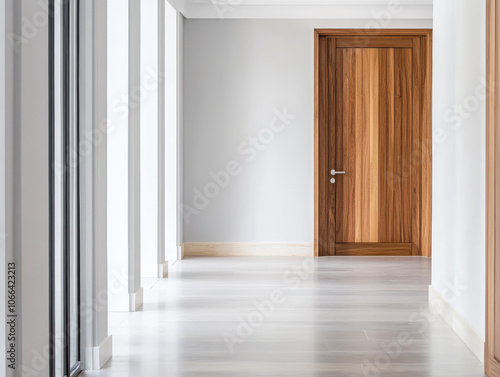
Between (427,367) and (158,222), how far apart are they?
108 inches

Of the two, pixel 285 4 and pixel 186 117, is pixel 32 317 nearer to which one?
pixel 186 117

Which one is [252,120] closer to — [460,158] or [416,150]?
[416,150]

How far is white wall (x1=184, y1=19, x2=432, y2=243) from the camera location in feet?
20.5

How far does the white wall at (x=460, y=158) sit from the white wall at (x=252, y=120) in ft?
7.69

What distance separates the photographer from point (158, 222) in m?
4.89

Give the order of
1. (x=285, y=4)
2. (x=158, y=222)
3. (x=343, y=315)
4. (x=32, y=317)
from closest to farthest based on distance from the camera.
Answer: (x=32, y=317), (x=343, y=315), (x=158, y=222), (x=285, y=4)

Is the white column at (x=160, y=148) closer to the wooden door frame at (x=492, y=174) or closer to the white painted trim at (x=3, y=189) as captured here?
the wooden door frame at (x=492, y=174)

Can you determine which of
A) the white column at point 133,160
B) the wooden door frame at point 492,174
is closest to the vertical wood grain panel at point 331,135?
the white column at point 133,160

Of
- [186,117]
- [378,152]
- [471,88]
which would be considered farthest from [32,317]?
[378,152]

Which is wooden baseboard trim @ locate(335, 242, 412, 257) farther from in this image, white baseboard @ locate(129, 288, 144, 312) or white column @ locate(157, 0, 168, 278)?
white baseboard @ locate(129, 288, 144, 312)

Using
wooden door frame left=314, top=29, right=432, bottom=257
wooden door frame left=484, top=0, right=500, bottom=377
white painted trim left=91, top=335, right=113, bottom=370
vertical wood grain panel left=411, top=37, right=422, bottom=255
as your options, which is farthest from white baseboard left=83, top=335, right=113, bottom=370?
vertical wood grain panel left=411, top=37, right=422, bottom=255

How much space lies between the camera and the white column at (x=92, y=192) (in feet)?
8.80

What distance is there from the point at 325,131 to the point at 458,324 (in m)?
3.34

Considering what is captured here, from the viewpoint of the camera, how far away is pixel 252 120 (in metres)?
6.28
